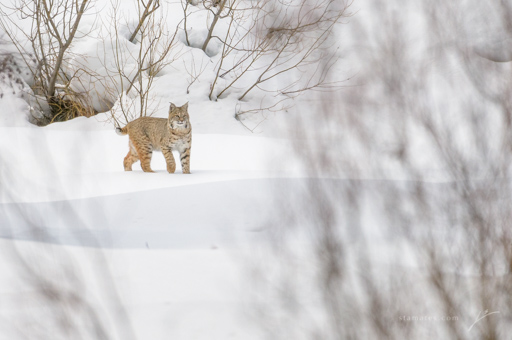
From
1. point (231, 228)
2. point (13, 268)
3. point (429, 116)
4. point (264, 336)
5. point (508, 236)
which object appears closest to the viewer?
point (508, 236)

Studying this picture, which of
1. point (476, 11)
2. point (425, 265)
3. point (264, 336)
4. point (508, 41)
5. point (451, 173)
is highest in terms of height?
point (476, 11)

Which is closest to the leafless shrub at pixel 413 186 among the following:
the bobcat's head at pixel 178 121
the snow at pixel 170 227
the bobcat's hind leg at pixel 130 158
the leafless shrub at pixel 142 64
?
the snow at pixel 170 227

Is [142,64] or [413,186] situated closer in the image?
[413,186]

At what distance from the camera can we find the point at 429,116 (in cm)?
104

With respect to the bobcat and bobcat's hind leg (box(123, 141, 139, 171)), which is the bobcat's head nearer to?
the bobcat

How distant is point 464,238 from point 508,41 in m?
0.44

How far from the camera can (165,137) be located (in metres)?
3.98

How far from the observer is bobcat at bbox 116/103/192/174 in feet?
12.9

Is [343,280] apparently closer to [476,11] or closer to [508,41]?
[508,41]

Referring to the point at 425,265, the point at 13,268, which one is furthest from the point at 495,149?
the point at 13,268

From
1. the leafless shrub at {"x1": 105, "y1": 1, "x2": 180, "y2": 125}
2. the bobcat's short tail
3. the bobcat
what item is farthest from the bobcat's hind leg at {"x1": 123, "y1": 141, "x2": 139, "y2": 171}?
the leafless shrub at {"x1": 105, "y1": 1, "x2": 180, "y2": 125}

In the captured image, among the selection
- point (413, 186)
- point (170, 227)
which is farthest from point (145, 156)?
point (413, 186)

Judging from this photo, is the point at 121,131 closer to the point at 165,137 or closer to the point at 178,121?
the point at 165,137

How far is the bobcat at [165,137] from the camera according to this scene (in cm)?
393
